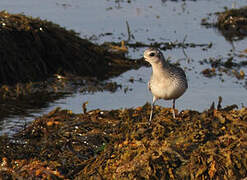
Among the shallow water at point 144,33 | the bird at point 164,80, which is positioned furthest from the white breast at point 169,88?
the shallow water at point 144,33

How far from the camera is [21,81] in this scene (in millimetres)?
11695

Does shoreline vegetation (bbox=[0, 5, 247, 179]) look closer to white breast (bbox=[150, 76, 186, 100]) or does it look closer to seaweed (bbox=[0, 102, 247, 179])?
Answer: seaweed (bbox=[0, 102, 247, 179])

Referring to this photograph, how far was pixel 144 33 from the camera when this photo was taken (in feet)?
54.4

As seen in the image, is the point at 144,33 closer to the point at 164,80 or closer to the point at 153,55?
the point at 153,55

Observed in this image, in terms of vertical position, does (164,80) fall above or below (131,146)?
above

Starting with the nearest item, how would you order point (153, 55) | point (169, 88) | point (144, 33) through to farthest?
point (169, 88)
point (153, 55)
point (144, 33)

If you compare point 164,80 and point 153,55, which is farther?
point 153,55


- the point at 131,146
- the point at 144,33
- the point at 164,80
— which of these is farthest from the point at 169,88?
the point at 144,33

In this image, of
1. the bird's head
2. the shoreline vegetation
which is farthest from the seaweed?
the bird's head

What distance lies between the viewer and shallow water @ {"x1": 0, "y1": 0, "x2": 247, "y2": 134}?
11125 mm

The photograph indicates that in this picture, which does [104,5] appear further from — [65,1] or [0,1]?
[0,1]

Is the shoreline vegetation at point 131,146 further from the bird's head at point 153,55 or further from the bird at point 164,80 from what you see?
the bird's head at point 153,55

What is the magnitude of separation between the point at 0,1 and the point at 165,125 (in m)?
12.0

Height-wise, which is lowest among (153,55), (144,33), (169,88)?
(144,33)
